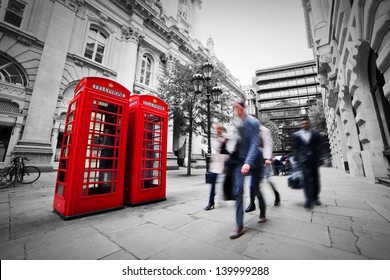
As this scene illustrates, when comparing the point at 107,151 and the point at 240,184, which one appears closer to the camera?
the point at 240,184

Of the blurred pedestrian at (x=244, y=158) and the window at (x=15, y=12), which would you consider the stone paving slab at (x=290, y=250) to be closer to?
the blurred pedestrian at (x=244, y=158)

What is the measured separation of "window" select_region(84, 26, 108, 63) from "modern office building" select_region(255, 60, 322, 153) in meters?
47.4

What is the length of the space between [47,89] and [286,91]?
5849cm

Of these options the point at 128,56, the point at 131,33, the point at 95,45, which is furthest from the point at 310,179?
the point at 131,33

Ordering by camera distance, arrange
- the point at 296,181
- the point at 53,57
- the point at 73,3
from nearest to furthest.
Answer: the point at 296,181
the point at 53,57
the point at 73,3

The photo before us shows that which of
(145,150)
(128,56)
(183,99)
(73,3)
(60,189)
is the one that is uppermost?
(73,3)

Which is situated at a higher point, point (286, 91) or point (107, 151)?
point (286, 91)

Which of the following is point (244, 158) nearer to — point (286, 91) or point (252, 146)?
point (252, 146)

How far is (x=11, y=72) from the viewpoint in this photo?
9359 millimetres

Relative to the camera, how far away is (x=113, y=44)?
14.1 m

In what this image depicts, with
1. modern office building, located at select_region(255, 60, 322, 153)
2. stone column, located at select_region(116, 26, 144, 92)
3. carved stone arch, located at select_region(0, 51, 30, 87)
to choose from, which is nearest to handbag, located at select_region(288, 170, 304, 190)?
stone column, located at select_region(116, 26, 144, 92)

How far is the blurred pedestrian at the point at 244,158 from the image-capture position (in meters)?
2.37
